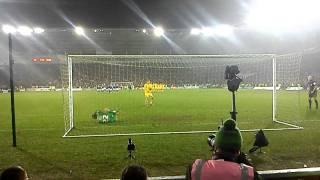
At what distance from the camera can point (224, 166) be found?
10.5 ft

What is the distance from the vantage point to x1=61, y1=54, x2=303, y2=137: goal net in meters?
17.6

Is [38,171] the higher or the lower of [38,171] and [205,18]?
the lower

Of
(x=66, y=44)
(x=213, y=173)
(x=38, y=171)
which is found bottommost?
(x=38, y=171)

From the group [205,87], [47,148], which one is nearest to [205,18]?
[47,148]

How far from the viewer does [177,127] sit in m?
17.6

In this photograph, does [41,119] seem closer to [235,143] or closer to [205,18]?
[205,18]

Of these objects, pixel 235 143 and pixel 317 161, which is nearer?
pixel 235 143

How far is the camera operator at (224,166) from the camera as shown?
315 centimetres

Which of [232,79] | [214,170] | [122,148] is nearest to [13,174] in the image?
[214,170]

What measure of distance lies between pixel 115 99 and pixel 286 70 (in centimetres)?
1620

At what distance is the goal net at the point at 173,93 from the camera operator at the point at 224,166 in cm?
1224

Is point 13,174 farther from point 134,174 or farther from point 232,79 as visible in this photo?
point 232,79

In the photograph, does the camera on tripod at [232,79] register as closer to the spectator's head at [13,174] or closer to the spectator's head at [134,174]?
the spectator's head at [134,174]

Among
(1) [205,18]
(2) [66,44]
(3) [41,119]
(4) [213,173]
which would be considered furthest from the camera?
(2) [66,44]
